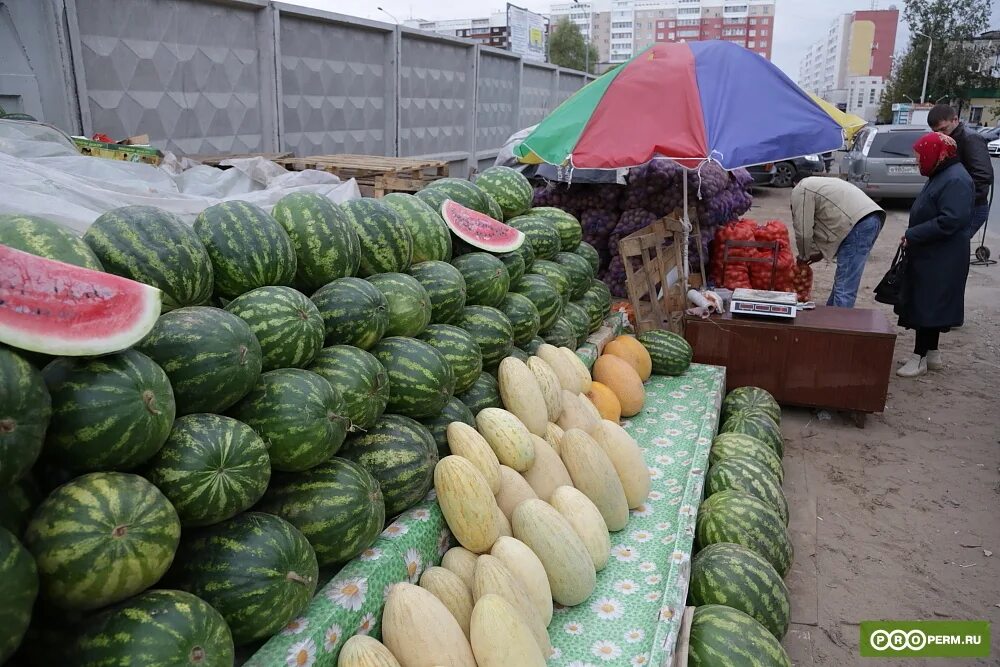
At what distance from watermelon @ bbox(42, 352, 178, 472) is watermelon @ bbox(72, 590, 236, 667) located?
0.31 meters

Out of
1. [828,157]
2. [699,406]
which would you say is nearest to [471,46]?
[699,406]

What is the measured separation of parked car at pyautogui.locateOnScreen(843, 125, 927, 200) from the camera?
1573cm

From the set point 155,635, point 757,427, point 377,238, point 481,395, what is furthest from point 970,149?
point 155,635

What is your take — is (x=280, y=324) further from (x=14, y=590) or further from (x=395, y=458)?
(x=14, y=590)

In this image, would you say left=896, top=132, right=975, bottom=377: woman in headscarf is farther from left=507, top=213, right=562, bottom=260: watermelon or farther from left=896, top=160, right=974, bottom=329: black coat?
left=507, top=213, right=562, bottom=260: watermelon

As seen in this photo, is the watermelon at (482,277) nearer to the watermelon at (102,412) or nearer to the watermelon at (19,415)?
the watermelon at (102,412)

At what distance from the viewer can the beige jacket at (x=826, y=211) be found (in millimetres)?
6543

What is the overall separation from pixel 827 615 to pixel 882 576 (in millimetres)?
553

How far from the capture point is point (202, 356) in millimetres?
1797

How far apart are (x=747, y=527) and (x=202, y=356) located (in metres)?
2.54

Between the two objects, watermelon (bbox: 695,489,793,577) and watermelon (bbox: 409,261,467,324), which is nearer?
watermelon (bbox: 409,261,467,324)

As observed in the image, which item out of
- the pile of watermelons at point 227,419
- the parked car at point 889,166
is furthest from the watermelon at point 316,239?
the parked car at point 889,166

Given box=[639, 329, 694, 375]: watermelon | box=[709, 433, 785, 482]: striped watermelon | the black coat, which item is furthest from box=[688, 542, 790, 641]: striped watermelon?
the black coat

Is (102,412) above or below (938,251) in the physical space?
above
